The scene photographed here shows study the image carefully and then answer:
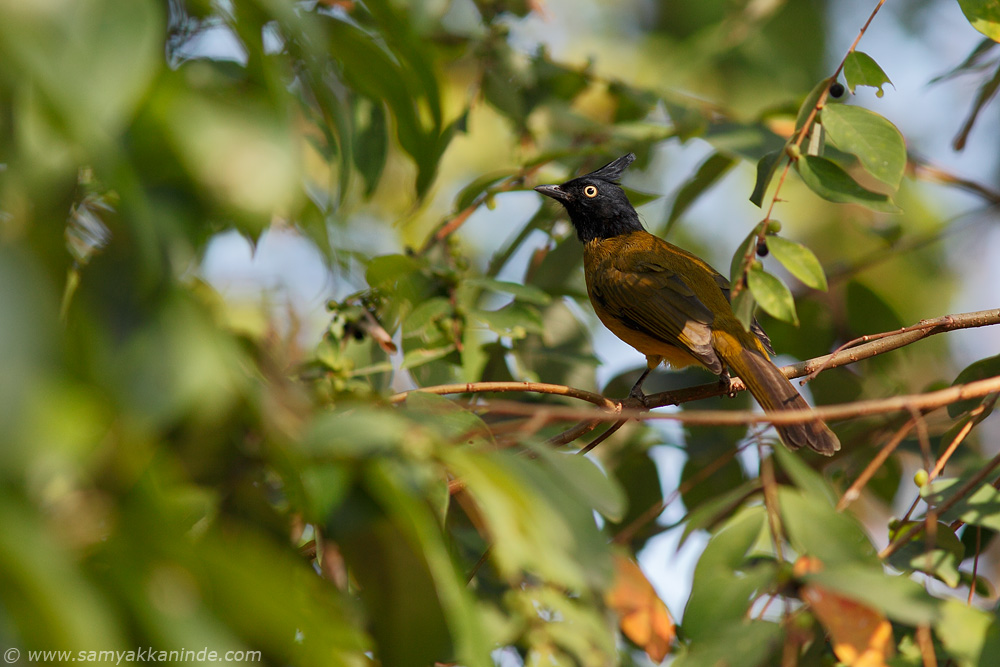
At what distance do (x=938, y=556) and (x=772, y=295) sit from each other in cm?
71

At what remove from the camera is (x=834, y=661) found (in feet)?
6.49

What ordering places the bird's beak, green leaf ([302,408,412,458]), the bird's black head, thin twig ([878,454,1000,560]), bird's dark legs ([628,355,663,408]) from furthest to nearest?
the bird's black head
the bird's beak
bird's dark legs ([628,355,663,408])
thin twig ([878,454,1000,560])
green leaf ([302,408,412,458])

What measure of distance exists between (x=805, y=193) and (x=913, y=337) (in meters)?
4.32

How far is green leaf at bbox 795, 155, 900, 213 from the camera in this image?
81.0 inches

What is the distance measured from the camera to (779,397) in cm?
304

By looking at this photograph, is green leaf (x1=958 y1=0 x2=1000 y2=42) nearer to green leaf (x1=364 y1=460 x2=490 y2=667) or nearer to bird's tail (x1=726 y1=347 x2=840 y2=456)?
bird's tail (x1=726 y1=347 x2=840 y2=456)

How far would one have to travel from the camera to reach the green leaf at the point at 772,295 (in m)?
1.97

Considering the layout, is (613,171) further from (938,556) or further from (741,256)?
(938,556)

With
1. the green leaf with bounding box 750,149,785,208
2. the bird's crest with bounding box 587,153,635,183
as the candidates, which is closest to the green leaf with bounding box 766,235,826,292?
the green leaf with bounding box 750,149,785,208

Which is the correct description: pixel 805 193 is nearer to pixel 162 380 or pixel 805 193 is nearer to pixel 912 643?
pixel 912 643

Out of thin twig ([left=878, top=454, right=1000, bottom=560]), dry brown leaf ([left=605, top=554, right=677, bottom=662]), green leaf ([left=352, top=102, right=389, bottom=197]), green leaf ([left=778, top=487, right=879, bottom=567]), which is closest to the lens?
green leaf ([left=778, top=487, right=879, bottom=567])

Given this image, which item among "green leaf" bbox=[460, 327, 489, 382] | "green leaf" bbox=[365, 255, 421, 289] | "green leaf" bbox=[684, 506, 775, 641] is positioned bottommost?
"green leaf" bbox=[460, 327, 489, 382]

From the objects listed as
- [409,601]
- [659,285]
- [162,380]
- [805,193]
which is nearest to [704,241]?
[805,193]

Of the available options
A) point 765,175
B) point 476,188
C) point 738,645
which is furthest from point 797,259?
point 476,188
